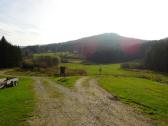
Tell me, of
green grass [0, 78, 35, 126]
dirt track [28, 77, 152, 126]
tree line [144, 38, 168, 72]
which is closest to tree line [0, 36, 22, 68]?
tree line [144, 38, 168, 72]

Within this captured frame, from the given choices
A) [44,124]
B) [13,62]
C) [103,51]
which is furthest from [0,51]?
[44,124]

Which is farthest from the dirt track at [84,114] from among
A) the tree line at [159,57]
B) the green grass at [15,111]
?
the tree line at [159,57]

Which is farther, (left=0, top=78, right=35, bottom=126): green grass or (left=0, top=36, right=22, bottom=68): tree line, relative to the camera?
(left=0, top=36, right=22, bottom=68): tree line

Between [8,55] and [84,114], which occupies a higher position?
[8,55]

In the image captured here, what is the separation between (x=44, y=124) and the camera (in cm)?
1695

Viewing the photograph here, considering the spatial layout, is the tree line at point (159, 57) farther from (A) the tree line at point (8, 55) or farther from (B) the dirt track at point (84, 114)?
(B) the dirt track at point (84, 114)

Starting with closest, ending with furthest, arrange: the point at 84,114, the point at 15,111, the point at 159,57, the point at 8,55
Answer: the point at 84,114 < the point at 15,111 < the point at 8,55 < the point at 159,57

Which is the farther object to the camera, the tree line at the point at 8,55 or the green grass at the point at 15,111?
the tree line at the point at 8,55

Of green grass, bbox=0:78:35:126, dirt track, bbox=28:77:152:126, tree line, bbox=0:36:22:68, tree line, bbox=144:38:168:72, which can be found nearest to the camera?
dirt track, bbox=28:77:152:126

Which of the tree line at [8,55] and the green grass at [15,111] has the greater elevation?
the tree line at [8,55]

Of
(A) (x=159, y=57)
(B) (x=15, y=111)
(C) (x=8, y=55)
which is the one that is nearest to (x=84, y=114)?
(B) (x=15, y=111)

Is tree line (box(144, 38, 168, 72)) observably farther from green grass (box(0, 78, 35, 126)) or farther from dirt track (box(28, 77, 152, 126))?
green grass (box(0, 78, 35, 126))

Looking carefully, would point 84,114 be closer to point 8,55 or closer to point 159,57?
point 8,55

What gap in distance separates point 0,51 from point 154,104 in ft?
295
